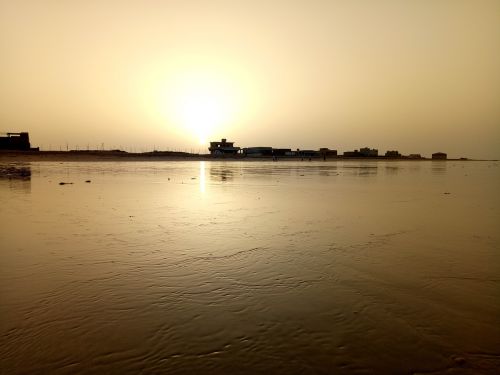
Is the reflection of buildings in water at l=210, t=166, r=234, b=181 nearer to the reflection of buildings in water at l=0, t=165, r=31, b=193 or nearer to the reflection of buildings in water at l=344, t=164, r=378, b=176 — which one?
the reflection of buildings in water at l=0, t=165, r=31, b=193

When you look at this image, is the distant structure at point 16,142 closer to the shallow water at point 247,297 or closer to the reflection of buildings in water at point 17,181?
the reflection of buildings in water at point 17,181

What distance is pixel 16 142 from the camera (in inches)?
4584

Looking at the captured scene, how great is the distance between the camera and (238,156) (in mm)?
193750

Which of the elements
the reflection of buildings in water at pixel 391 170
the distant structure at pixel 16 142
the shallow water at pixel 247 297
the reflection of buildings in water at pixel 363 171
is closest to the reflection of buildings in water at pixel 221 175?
the reflection of buildings in water at pixel 363 171

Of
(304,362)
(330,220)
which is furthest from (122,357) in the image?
(330,220)

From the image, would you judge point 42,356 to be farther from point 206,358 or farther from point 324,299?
point 324,299

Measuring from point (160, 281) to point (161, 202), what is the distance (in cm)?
1354

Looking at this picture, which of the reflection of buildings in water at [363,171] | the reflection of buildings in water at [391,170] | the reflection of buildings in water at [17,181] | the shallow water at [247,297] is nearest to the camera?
the shallow water at [247,297]

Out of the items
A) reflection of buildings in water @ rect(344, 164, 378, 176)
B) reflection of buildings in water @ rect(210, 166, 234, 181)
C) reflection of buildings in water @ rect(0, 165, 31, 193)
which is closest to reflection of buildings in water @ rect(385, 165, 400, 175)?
reflection of buildings in water @ rect(344, 164, 378, 176)

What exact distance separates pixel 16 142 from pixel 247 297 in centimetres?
13898

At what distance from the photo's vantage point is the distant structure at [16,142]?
114 metres

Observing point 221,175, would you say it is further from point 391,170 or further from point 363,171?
point 391,170

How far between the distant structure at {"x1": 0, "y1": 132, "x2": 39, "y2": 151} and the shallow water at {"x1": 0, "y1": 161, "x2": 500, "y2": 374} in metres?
125

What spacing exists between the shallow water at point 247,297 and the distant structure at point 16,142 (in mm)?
125118
